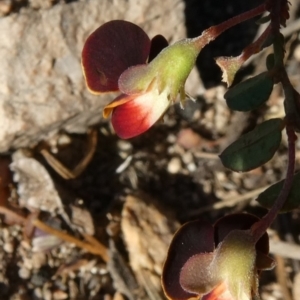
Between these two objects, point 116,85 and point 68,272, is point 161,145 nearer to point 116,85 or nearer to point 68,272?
point 68,272

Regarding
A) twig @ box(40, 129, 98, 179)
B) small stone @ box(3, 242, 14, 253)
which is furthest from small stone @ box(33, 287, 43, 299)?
twig @ box(40, 129, 98, 179)

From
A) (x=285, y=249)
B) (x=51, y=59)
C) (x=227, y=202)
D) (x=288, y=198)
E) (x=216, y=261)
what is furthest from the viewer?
(x=227, y=202)

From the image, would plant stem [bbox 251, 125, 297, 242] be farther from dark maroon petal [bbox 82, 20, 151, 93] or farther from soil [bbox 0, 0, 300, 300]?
soil [bbox 0, 0, 300, 300]

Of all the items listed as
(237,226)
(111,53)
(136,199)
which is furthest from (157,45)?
(136,199)

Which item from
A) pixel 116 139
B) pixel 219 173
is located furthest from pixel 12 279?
pixel 219 173

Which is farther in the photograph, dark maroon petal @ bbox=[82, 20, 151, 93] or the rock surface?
the rock surface

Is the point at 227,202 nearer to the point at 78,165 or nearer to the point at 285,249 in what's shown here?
the point at 285,249

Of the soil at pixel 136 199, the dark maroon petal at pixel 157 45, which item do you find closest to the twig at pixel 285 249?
the soil at pixel 136 199
